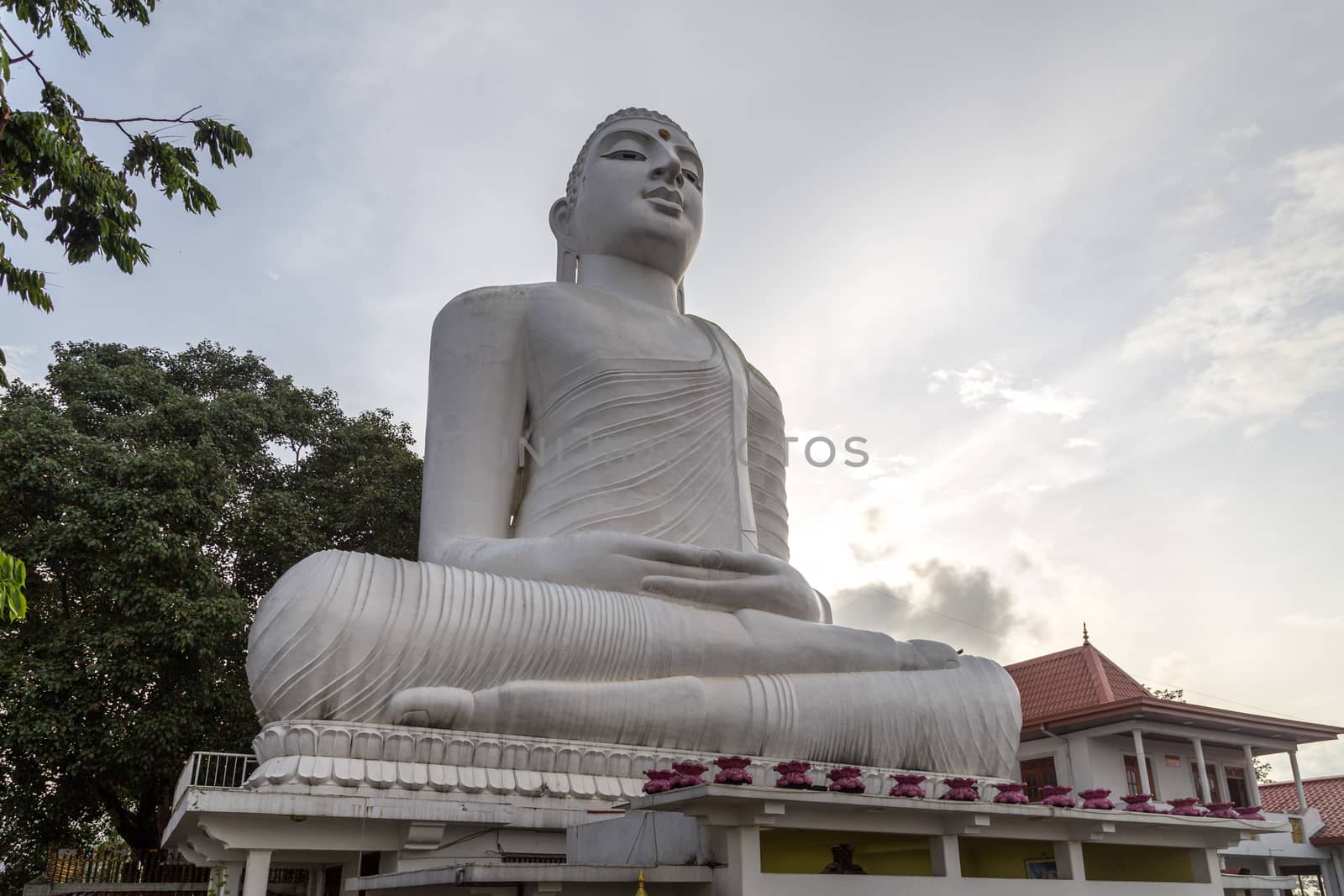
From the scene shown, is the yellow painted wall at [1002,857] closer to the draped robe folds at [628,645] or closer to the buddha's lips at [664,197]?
the draped robe folds at [628,645]

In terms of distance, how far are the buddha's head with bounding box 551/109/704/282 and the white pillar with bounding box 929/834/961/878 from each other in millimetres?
6178

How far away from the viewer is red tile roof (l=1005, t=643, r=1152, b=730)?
588 inches

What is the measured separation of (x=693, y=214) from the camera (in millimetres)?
10188

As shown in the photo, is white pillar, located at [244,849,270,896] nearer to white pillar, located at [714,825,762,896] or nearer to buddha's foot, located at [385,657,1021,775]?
buddha's foot, located at [385,657,1021,775]

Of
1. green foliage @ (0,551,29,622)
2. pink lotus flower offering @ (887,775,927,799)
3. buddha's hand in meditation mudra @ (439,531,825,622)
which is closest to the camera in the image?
green foliage @ (0,551,29,622)

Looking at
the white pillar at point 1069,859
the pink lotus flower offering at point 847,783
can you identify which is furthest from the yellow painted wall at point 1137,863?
the pink lotus flower offering at point 847,783

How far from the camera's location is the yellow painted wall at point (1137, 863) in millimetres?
6422

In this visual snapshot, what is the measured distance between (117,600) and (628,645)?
6261mm

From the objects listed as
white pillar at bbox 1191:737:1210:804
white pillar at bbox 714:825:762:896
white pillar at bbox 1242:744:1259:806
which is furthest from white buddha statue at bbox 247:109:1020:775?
white pillar at bbox 1242:744:1259:806

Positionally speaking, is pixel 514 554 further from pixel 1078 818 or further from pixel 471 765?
pixel 1078 818

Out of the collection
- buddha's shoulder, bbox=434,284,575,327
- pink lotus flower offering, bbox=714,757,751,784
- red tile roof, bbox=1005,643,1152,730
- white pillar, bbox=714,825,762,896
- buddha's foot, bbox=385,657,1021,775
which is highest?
buddha's shoulder, bbox=434,284,575,327

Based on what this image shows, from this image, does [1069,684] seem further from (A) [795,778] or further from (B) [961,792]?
(A) [795,778]

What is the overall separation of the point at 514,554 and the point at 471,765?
1.75 meters

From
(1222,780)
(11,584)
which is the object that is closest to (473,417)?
(11,584)
